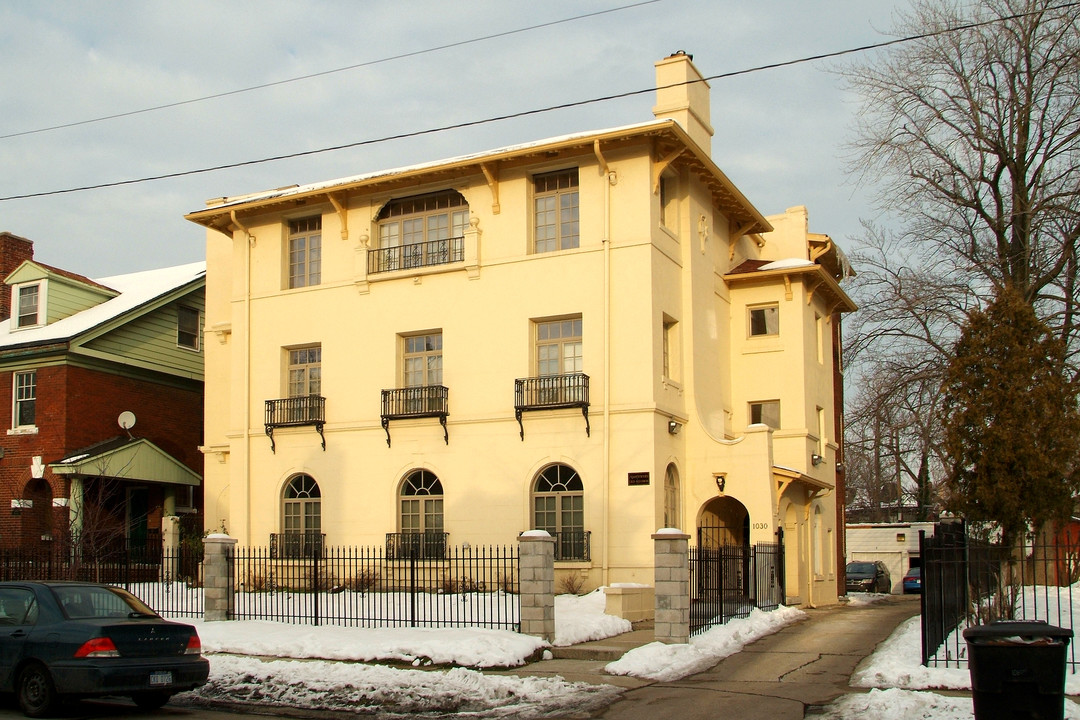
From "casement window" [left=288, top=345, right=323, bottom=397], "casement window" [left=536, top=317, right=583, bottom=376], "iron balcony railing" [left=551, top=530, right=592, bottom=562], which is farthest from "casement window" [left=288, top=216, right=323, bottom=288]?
"iron balcony railing" [left=551, top=530, right=592, bottom=562]

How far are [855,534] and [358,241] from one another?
99.7 feet

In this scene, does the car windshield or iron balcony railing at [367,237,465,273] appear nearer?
the car windshield

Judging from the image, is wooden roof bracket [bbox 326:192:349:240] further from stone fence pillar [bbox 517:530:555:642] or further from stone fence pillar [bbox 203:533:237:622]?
stone fence pillar [bbox 517:530:555:642]

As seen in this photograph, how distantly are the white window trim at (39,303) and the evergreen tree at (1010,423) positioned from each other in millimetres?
26229

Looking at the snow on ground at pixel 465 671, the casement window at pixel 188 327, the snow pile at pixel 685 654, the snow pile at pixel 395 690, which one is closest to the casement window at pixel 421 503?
the snow on ground at pixel 465 671

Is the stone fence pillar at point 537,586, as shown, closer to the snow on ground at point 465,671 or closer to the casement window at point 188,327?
the snow on ground at point 465,671

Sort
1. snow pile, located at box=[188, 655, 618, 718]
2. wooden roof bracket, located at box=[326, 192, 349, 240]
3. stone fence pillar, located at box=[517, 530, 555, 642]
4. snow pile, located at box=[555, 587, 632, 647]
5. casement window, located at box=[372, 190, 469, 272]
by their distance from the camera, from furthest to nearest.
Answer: wooden roof bracket, located at box=[326, 192, 349, 240] < casement window, located at box=[372, 190, 469, 272] < snow pile, located at box=[555, 587, 632, 647] < stone fence pillar, located at box=[517, 530, 555, 642] < snow pile, located at box=[188, 655, 618, 718]

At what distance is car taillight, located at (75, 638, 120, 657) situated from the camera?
12281 millimetres

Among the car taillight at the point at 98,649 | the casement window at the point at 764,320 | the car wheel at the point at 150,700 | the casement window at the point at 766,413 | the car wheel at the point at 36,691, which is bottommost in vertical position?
the car wheel at the point at 150,700

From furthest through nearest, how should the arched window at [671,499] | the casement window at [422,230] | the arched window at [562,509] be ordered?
the casement window at [422,230] → the arched window at [671,499] → the arched window at [562,509]

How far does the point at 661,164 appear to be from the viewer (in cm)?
2578

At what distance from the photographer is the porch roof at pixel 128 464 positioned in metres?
30.7

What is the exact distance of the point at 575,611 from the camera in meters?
21.1

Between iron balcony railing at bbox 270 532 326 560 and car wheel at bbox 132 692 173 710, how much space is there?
14820 millimetres
